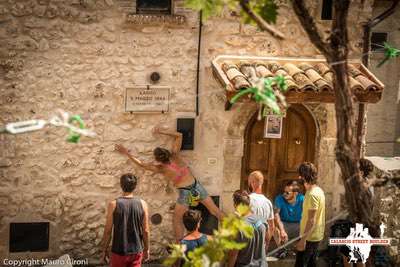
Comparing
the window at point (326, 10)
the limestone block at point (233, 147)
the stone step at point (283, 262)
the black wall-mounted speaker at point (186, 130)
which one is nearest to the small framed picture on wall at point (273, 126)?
the limestone block at point (233, 147)

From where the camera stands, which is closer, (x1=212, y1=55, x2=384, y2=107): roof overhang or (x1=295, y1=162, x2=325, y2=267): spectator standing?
(x1=295, y1=162, x2=325, y2=267): spectator standing

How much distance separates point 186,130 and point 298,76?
5.10 ft

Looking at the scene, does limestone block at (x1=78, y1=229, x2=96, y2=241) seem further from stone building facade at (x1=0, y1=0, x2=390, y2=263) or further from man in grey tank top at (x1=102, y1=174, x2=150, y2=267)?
man in grey tank top at (x1=102, y1=174, x2=150, y2=267)

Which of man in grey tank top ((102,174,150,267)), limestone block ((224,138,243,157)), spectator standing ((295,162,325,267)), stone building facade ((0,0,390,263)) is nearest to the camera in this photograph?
man in grey tank top ((102,174,150,267))

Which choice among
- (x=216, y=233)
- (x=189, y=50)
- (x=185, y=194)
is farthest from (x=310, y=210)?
(x=216, y=233)

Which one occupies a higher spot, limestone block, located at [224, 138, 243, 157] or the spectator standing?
limestone block, located at [224, 138, 243, 157]

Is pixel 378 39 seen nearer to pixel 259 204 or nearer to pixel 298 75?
pixel 298 75

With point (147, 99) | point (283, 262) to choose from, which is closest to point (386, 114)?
point (283, 262)

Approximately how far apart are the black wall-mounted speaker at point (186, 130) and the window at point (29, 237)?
6.55ft

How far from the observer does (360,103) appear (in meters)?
8.06

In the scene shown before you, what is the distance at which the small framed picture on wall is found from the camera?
7.96 metres

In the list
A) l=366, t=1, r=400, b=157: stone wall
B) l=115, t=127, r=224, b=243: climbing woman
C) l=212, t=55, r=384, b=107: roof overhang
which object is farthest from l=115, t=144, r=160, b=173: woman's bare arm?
l=366, t=1, r=400, b=157: stone wall

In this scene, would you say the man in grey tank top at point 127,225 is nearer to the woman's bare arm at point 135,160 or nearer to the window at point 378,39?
the woman's bare arm at point 135,160

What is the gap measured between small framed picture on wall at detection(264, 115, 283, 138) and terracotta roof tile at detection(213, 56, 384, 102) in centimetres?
66
